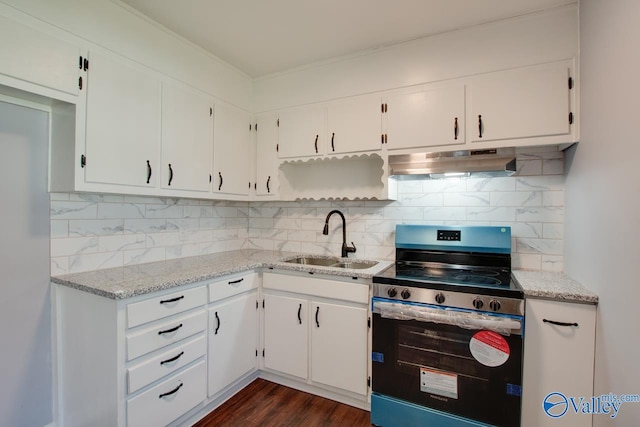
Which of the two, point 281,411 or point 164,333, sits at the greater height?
point 164,333

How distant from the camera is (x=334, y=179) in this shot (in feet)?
9.16

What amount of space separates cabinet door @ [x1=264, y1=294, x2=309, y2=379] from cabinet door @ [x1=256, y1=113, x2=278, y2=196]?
1.00m

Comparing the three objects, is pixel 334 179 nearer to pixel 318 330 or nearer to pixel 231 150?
pixel 231 150

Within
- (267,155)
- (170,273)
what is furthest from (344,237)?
(170,273)

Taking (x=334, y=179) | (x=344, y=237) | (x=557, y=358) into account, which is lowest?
(x=557, y=358)

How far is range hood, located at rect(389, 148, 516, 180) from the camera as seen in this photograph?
6.49 ft

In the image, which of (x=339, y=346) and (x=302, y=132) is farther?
(x=302, y=132)

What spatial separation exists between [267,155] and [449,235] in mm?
1709

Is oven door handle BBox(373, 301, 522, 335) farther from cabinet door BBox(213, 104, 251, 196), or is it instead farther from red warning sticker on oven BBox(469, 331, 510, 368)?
cabinet door BBox(213, 104, 251, 196)

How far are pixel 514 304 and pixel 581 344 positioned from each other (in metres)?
0.37

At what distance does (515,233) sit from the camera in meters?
2.15

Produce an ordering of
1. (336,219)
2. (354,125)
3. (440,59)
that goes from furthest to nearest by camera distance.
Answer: (336,219), (354,125), (440,59)

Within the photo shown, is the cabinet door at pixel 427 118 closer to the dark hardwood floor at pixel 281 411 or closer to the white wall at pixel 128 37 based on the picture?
the white wall at pixel 128 37

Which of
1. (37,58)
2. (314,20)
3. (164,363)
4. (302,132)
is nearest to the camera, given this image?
(37,58)
